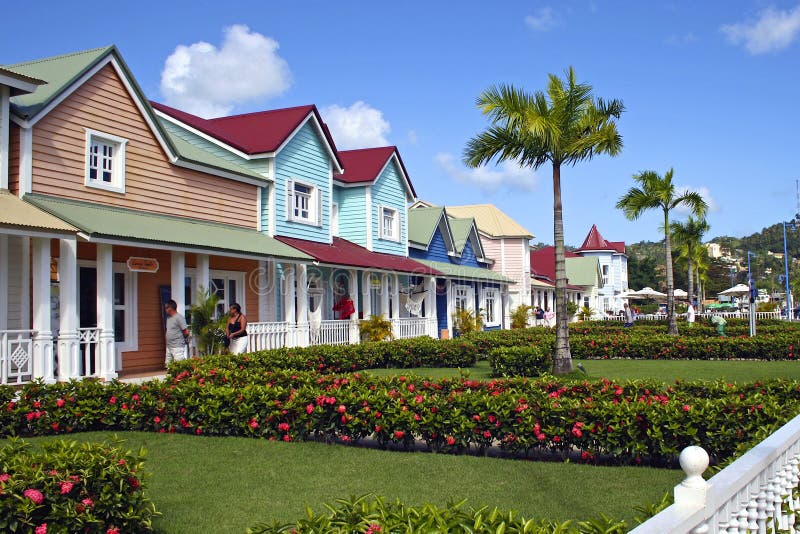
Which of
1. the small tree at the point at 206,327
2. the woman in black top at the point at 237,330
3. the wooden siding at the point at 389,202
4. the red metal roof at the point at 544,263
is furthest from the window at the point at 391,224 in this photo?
the red metal roof at the point at 544,263

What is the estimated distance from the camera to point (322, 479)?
7.06 meters

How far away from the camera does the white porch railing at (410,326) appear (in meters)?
26.2

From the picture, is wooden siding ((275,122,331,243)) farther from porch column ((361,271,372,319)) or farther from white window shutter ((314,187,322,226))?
porch column ((361,271,372,319))

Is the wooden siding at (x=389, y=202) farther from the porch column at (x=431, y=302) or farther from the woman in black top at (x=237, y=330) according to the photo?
the woman in black top at (x=237, y=330)

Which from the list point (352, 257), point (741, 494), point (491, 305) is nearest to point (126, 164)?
point (352, 257)

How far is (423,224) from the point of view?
3284 centimetres

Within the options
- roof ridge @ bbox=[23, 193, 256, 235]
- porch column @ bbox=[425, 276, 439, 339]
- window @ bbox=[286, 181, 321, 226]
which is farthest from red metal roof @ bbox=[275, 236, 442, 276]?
roof ridge @ bbox=[23, 193, 256, 235]

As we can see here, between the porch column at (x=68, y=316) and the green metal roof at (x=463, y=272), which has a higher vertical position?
the green metal roof at (x=463, y=272)

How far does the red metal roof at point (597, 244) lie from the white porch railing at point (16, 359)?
6176cm

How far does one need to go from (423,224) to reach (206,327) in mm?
18142

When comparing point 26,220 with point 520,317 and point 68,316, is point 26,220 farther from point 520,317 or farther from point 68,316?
point 520,317

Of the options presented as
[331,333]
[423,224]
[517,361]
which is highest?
[423,224]

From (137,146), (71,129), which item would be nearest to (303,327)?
(137,146)

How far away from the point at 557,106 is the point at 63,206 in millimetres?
10731
